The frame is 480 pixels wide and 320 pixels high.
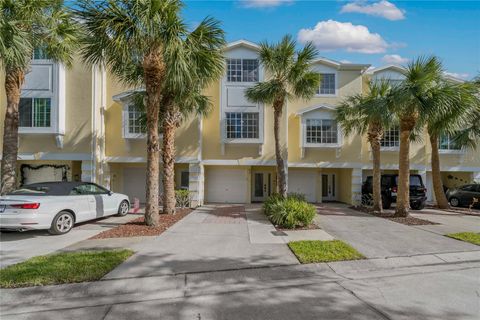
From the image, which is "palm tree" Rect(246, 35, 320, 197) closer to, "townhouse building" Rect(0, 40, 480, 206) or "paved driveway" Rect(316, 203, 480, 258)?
"townhouse building" Rect(0, 40, 480, 206)

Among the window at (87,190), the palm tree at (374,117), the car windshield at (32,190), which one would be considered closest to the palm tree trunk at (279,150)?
the palm tree at (374,117)

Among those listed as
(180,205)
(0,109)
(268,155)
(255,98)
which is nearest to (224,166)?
(268,155)

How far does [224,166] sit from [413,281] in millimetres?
13723

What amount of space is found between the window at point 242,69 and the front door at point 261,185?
5852mm

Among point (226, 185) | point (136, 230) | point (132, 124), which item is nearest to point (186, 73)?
point (136, 230)

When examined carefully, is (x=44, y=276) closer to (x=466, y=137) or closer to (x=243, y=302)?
(x=243, y=302)

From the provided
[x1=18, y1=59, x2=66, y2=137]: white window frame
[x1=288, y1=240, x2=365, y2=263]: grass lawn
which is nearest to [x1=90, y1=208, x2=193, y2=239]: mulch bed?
[x1=288, y1=240, x2=365, y2=263]: grass lawn

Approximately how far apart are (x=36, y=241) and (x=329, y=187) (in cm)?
1619

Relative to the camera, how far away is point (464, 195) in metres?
17.3

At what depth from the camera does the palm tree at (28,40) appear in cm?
954

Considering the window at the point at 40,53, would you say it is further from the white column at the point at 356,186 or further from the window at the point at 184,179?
the white column at the point at 356,186

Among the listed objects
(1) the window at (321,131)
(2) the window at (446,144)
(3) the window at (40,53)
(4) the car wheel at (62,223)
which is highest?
(3) the window at (40,53)

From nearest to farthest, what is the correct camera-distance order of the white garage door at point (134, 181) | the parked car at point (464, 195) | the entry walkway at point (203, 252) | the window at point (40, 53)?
1. the entry walkway at point (203, 252)
2. the window at point (40, 53)
3. the parked car at point (464, 195)
4. the white garage door at point (134, 181)

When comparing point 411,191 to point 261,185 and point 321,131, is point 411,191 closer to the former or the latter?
point 321,131
